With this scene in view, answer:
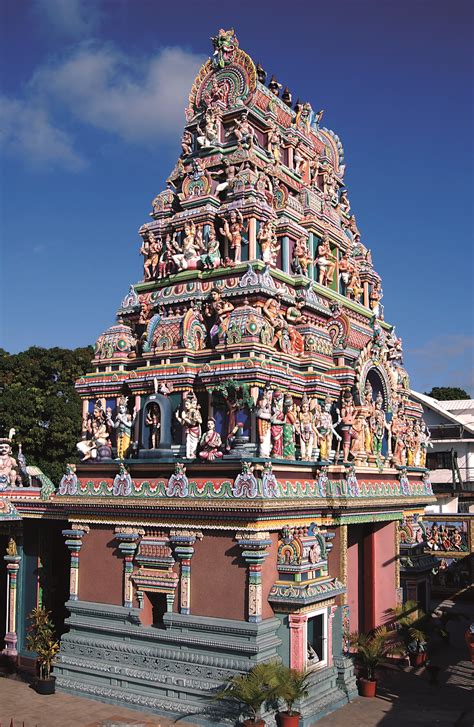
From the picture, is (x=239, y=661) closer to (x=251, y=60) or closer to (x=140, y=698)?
(x=140, y=698)

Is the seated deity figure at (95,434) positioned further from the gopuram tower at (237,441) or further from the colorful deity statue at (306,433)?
the colorful deity statue at (306,433)

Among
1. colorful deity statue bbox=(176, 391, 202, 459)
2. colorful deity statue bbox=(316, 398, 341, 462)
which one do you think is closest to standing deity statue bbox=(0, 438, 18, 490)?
colorful deity statue bbox=(176, 391, 202, 459)

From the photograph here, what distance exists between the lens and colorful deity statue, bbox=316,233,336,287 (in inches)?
1019

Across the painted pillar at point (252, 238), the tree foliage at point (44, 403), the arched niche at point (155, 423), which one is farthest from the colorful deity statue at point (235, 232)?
the tree foliage at point (44, 403)

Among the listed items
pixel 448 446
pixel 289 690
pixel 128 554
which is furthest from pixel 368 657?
pixel 448 446

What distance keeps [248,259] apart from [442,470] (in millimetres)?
33521

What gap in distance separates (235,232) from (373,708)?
45.4 ft

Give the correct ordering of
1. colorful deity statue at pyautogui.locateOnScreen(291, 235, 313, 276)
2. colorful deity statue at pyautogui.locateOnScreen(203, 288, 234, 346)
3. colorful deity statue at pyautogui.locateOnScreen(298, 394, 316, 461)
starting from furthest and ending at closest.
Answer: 1. colorful deity statue at pyautogui.locateOnScreen(291, 235, 313, 276)
2. colorful deity statue at pyautogui.locateOnScreen(203, 288, 234, 346)
3. colorful deity statue at pyautogui.locateOnScreen(298, 394, 316, 461)

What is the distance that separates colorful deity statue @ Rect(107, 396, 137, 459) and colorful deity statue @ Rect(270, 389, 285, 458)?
14.5 feet

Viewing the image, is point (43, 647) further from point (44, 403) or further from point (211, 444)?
point (44, 403)

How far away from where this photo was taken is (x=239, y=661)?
52.7 feet

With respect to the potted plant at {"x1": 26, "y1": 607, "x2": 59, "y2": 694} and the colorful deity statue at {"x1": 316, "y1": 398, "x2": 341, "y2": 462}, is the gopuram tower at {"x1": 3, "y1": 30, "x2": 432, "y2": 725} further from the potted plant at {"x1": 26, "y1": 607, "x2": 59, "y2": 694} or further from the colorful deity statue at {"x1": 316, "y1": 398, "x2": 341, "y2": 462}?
the potted plant at {"x1": 26, "y1": 607, "x2": 59, "y2": 694}

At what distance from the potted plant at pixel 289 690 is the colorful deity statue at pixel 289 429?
6.11 metres

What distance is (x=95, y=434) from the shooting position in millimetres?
22156
